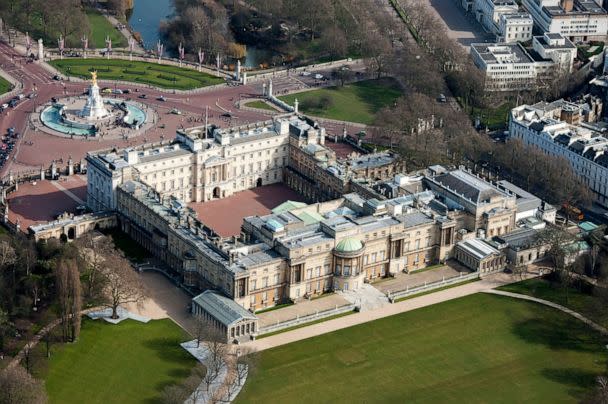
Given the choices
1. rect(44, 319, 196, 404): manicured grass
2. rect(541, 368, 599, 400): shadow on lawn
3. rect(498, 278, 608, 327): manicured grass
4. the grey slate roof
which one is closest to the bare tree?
rect(44, 319, 196, 404): manicured grass

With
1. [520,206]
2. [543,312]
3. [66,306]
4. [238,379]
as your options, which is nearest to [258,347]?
[238,379]

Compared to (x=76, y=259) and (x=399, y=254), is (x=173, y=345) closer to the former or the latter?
(x=76, y=259)

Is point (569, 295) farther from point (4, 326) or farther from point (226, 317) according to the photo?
point (4, 326)

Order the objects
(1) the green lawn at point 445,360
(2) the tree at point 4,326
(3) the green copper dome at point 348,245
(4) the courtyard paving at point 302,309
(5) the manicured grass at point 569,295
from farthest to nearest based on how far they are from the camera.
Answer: (3) the green copper dome at point 348,245 < (5) the manicured grass at point 569,295 < (4) the courtyard paving at point 302,309 < (2) the tree at point 4,326 < (1) the green lawn at point 445,360

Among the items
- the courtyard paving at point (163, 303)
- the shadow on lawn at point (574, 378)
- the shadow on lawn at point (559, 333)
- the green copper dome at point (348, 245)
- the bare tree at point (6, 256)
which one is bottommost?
the shadow on lawn at point (574, 378)

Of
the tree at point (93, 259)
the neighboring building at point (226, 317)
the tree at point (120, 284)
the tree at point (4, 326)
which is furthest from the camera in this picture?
the tree at point (93, 259)

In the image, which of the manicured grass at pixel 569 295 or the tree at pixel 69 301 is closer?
the tree at pixel 69 301

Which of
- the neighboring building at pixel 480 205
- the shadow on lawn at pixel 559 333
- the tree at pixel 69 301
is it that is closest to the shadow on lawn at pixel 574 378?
the shadow on lawn at pixel 559 333

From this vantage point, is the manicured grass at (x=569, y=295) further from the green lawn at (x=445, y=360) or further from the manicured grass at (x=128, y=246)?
the manicured grass at (x=128, y=246)

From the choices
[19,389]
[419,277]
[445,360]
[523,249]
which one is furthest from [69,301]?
[523,249]
